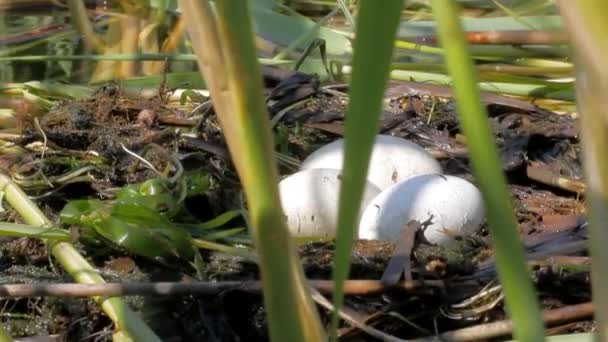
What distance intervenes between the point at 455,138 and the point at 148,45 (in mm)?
1289

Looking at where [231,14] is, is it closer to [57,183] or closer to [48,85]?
[57,183]

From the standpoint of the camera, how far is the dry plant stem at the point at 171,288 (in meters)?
1.24

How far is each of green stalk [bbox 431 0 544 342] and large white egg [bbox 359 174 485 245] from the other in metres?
1.03

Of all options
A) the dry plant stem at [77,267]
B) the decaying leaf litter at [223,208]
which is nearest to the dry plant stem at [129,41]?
the decaying leaf litter at [223,208]

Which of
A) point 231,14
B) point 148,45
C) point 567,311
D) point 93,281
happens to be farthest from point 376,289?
point 148,45

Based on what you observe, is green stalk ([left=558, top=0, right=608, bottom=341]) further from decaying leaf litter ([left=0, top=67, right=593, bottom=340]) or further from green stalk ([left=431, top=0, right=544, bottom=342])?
decaying leaf litter ([left=0, top=67, right=593, bottom=340])

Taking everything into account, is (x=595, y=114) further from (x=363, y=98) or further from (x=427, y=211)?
(x=427, y=211)

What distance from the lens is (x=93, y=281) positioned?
1.33 m

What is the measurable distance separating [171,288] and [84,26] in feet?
6.33

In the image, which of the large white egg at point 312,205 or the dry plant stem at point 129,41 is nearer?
the large white egg at point 312,205

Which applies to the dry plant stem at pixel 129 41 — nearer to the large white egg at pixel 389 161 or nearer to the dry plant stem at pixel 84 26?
the dry plant stem at pixel 84 26

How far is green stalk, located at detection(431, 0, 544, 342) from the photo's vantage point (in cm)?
50

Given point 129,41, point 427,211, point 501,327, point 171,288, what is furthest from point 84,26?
point 501,327

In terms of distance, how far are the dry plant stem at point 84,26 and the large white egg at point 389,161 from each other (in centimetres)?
140
